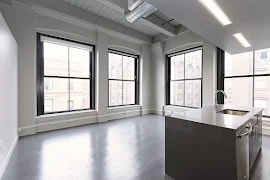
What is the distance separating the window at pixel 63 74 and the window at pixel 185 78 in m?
3.37

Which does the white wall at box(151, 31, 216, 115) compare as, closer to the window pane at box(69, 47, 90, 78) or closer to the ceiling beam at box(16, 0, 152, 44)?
the ceiling beam at box(16, 0, 152, 44)

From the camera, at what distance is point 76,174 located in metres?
2.03

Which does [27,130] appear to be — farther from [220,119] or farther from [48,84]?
[220,119]

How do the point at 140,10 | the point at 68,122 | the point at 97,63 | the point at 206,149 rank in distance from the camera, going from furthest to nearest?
the point at 97,63 → the point at 68,122 → the point at 140,10 → the point at 206,149

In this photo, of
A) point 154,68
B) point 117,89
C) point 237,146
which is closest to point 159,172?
point 237,146

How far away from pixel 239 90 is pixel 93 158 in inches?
178

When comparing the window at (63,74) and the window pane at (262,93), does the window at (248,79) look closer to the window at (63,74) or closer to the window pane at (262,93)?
the window pane at (262,93)

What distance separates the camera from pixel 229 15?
2137 mm

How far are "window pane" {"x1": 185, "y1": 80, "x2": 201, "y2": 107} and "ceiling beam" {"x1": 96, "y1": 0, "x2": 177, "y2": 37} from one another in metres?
1.99

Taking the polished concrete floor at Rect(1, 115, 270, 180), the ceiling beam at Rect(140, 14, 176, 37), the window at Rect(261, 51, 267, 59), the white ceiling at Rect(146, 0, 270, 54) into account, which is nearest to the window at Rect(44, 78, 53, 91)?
the polished concrete floor at Rect(1, 115, 270, 180)

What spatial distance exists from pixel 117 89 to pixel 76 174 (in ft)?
13.6

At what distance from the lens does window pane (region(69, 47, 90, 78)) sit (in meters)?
4.72

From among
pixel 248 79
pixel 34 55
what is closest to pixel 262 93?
pixel 248 79

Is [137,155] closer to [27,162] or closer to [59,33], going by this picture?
[27,162]
